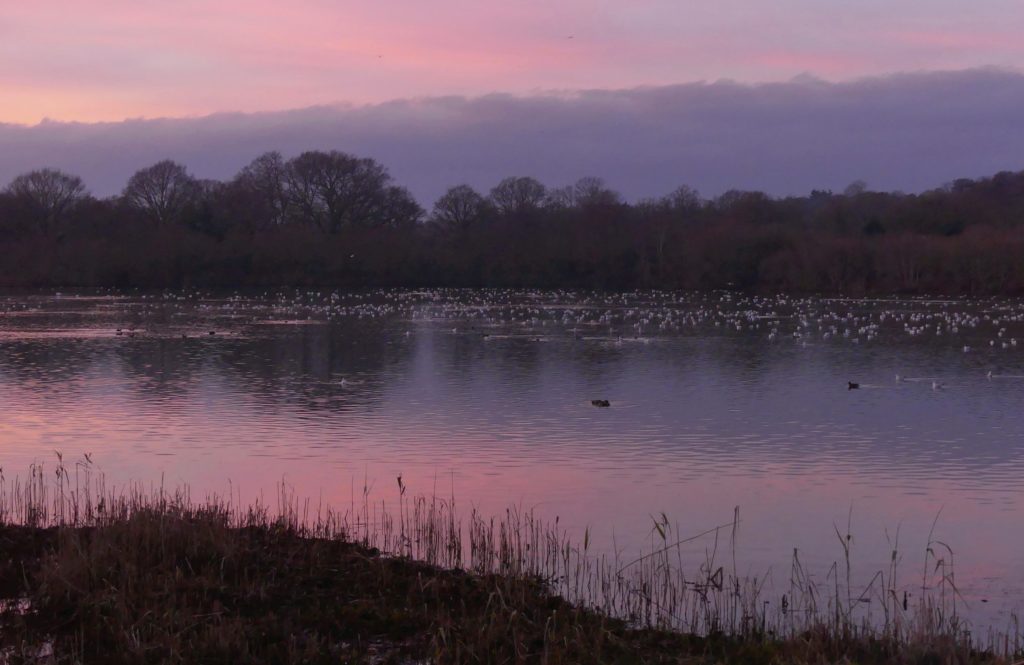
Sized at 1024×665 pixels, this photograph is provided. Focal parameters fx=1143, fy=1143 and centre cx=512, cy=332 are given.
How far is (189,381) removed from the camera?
838 inches

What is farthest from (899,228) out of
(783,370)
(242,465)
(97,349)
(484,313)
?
(242,465)

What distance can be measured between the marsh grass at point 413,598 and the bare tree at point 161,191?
8352 centimetres

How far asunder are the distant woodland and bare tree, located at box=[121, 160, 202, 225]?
0.39 feet

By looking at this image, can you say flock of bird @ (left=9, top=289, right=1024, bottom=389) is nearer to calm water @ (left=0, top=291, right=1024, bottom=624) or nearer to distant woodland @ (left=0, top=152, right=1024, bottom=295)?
calm water @ (left=0, top=291, right=1024, bottom=624)

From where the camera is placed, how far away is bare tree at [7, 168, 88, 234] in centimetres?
8588

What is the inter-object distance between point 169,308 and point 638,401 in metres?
33.3

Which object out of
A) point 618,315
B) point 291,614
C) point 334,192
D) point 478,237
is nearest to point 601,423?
point 291,614

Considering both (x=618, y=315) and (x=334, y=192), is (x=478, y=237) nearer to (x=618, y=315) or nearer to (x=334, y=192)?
(x=334, y=192)

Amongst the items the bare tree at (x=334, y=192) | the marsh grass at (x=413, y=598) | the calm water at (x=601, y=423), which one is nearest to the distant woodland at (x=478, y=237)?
the bare tree at (x=334, y=192)

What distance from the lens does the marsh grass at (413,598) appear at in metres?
6.37

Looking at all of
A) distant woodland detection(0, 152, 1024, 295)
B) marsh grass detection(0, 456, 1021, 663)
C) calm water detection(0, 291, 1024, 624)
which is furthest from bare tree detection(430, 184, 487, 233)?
marsh grass detection(0, 456, 1021, 663)

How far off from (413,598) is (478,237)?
72196 millimetres

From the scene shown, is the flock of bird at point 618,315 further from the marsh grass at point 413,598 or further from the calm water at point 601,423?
the marsh grass at point 413,598

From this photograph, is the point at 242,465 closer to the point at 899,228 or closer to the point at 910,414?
the point at 910,414
